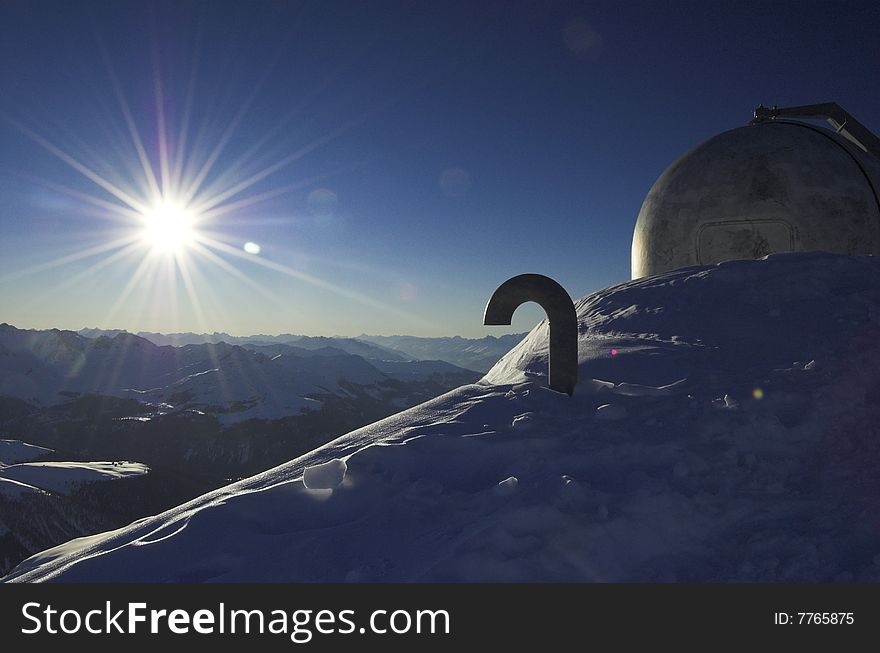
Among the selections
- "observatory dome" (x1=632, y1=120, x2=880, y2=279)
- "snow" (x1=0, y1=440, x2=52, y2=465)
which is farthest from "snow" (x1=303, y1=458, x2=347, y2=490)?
"snow" (x1=0, y1=440, x2=52, y2=465)

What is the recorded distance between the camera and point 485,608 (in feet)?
10.7

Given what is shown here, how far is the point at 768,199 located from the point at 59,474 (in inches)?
4458

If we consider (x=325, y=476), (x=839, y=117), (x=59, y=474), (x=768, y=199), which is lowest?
(x=59, y=474)

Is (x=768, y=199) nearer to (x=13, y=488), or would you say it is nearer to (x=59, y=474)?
(x=13, y=488)

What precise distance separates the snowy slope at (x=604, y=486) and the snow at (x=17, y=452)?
147362 mm

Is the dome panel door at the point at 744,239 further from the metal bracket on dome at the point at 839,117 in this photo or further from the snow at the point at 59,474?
the snow at the point at 59,474

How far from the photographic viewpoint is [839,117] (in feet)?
52.3

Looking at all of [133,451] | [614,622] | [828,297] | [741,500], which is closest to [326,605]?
[614,622]

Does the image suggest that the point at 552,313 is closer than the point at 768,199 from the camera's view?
Yes

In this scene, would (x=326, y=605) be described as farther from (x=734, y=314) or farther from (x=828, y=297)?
(x=828, y=297)

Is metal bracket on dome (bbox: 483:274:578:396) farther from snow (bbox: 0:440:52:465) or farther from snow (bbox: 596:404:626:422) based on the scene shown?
snow (bbox: 0:440:52:465)

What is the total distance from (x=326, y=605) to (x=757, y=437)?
4233 millimetres

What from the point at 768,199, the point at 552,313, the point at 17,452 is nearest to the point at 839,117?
the point at 768,199

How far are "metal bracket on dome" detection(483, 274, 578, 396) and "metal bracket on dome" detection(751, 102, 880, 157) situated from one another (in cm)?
1454
